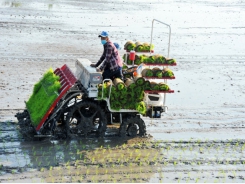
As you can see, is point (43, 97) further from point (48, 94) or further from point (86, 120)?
point (86, 120)

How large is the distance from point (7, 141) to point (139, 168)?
332 cm

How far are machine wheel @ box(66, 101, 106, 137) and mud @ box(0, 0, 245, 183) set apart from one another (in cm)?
31

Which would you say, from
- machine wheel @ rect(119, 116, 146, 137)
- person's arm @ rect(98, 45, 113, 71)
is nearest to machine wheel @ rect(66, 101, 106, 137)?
machine wheel @ rect(119, 116, 146, 137)

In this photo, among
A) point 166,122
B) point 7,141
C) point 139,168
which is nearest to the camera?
point 139,168

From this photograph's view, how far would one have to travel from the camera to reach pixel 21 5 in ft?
101

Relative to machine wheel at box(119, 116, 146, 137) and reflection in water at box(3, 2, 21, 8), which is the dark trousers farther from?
reflection in water at box(3, 2, 21, 8)

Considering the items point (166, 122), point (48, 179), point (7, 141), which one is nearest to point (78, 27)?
point (166, 122)

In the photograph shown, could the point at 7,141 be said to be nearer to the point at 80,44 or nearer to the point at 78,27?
the point at 80,44

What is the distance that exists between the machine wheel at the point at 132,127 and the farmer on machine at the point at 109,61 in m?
1.16

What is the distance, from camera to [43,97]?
13.8 meters

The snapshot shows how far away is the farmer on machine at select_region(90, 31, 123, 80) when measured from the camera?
44.8 feet

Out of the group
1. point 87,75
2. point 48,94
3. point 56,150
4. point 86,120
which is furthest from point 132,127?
point 48,94

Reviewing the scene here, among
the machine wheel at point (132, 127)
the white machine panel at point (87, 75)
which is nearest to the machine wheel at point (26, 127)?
the white machine panel at point (87, 75)

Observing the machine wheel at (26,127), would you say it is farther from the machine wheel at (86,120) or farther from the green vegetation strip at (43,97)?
the machine wheel at (86,120)
